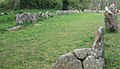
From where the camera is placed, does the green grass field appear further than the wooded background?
No

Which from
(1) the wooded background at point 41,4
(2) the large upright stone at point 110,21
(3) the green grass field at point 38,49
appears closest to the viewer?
(3) the green grass field at point 38,49

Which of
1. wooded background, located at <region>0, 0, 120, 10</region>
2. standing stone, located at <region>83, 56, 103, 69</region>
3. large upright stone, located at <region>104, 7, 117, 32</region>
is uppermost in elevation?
standing stone, located at <region>83, 56, 103, 69</region>

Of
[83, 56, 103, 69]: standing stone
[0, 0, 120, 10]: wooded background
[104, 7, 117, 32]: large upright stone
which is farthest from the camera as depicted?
[0, 0, 120, 10]: wooded background

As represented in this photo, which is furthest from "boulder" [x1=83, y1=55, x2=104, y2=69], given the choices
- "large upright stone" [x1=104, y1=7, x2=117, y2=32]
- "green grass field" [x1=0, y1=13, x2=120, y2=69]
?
"large upright stone" [x1=104, y1=7, x2=117, y2=32]

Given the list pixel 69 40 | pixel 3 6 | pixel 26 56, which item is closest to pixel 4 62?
pixel 26 56

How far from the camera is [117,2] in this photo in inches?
2785

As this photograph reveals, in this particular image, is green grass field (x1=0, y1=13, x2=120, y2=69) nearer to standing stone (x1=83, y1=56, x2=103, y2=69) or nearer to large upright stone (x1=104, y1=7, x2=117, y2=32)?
large upright stone (x1=104, y1=7, x2=117, y2=32)

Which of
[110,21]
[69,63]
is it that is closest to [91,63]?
[69,63]

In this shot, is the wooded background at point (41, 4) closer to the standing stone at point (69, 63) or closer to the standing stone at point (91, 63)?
the standing stone at point (69, 63)

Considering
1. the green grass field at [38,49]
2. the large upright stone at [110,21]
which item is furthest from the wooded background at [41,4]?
the green grass field at [38,49]

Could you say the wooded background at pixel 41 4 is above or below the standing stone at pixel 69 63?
below

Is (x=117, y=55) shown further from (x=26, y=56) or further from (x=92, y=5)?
(x=92, y=5)

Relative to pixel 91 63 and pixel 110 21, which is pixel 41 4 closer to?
pixel 110 21

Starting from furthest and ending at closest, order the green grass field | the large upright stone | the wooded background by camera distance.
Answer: the wooded background
the large upright stone
the green grass field
